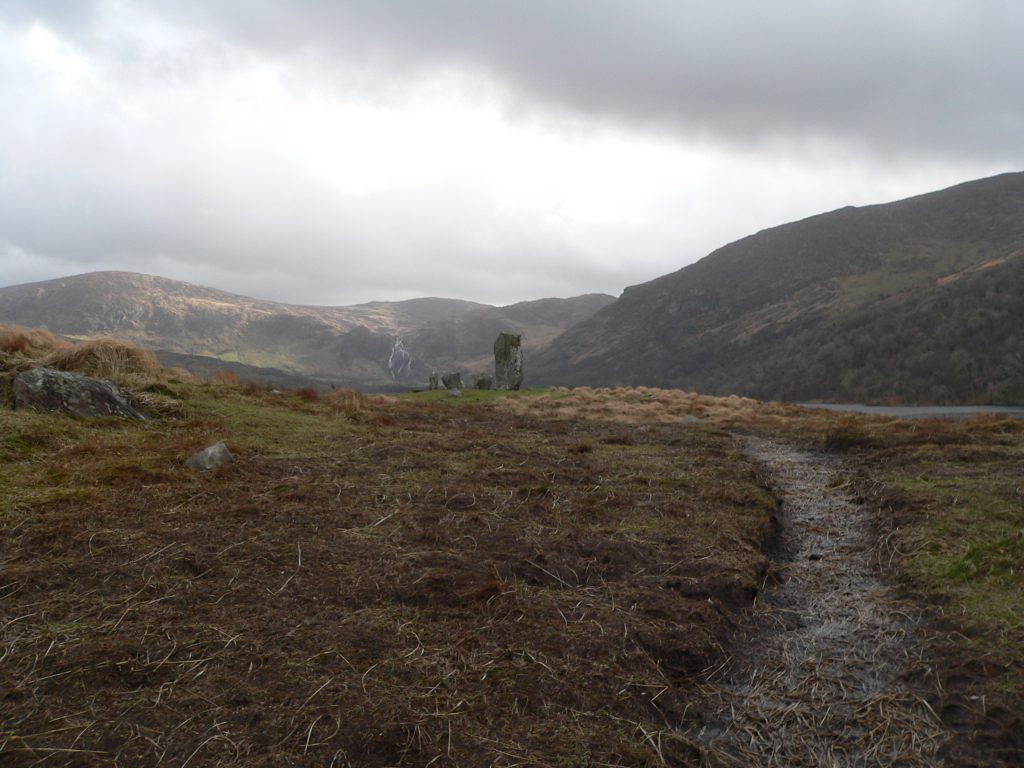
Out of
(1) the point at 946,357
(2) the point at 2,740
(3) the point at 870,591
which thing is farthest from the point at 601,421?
(1) the point at 946,357

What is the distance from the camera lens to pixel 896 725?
12.8 ft

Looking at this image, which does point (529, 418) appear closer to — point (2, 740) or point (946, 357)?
point (2, 740)

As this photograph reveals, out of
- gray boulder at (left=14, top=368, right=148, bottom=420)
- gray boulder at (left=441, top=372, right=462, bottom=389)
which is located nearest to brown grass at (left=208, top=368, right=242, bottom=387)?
gray boulder at (left=14, top=368, right=148, bottom=420)

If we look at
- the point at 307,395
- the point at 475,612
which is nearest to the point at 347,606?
the point at 475,612

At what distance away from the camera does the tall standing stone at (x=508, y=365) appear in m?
29.8

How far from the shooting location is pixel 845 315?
308ft

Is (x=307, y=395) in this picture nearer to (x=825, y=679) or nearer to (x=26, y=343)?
(x=26, y=343)

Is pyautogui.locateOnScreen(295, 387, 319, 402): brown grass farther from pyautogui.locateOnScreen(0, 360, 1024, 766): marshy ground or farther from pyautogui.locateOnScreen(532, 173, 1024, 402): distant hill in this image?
pyautogui.locateOnScreen(532, 173, 1024, 402): distant hill

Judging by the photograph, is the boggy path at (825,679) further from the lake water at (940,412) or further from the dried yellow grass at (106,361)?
the lake water at (940,412)

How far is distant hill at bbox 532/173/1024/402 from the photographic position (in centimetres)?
5859

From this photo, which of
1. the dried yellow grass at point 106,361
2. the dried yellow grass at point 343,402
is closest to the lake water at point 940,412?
the dried yellow grass at point 343,402

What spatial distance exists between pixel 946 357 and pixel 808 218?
4303 inches

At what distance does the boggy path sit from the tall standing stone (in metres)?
23.1

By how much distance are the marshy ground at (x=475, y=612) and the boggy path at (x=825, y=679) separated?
2 cm
